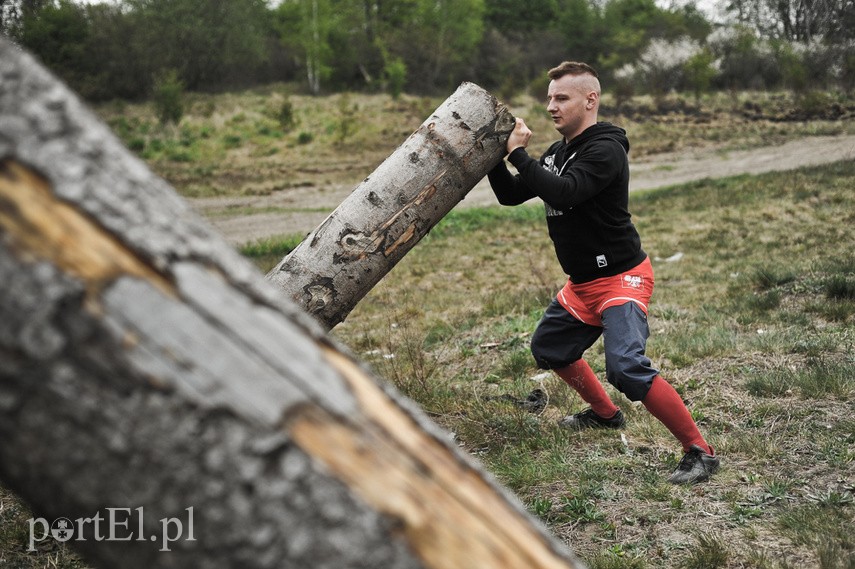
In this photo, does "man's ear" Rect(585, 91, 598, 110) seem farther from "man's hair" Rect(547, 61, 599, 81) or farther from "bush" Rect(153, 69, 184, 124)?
"bush" Rect(153, 69, 184, 124)

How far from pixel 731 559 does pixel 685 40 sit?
42.1 meters

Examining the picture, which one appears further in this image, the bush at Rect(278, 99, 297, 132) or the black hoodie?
the bush at Rect(278, 99, 297, 132)

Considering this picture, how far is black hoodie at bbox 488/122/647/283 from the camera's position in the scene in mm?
3223

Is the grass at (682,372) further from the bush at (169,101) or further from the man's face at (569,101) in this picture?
the bush at (169,101)

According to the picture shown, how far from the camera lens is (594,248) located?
11.5 ft

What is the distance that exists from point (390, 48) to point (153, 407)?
133ft

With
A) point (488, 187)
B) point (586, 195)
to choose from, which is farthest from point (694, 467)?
point (488, 187)

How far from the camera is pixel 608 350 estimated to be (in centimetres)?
334

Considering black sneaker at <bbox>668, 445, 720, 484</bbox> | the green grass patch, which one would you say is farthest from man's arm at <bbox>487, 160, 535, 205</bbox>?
the green grass patch

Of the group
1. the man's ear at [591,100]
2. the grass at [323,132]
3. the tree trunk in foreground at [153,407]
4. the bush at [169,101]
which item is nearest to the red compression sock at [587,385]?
the man's ear at [591,100]

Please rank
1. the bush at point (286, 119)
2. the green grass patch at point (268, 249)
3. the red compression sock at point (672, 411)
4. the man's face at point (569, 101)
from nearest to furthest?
the red compression sock at point (672, 411) → the man's face at point (569, 101) → the green grass patch at point (268, 249) → the bush at point (286, 119)

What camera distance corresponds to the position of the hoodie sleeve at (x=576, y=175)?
125 inches

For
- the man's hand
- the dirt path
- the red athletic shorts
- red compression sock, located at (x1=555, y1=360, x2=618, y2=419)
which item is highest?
the man's hand

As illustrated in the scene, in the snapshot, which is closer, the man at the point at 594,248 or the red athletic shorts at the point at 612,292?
the man at the point at 594,248
